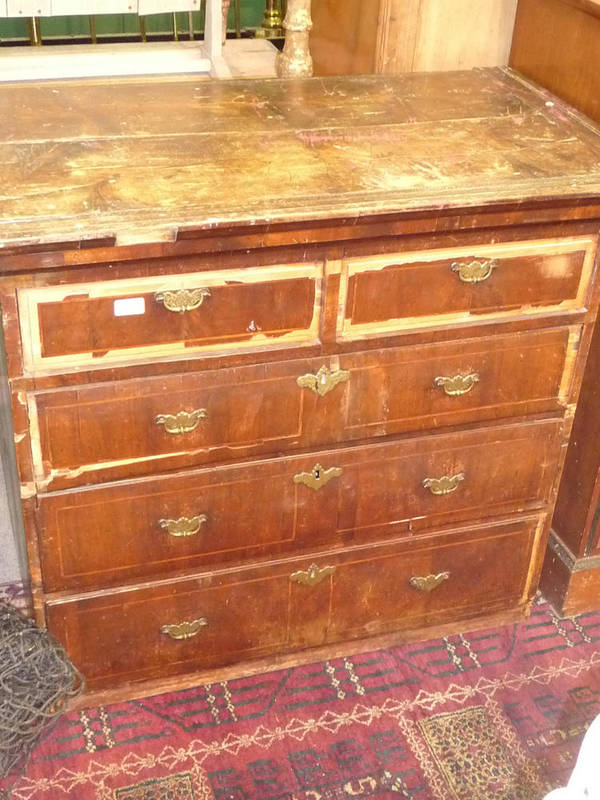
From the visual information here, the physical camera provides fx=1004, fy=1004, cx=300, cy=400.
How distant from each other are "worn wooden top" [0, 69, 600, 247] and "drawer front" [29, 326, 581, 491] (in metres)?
0.35

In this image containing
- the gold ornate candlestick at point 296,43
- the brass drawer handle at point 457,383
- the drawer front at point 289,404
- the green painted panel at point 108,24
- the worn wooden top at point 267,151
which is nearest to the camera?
the worn wooden top at point 267,151

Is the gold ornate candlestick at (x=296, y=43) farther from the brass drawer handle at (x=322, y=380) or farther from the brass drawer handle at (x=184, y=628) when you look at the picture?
the brass drawer handle at (x=184, y=628)

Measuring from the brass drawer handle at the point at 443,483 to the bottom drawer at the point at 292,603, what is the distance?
0.14 m

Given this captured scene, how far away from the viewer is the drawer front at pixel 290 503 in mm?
2129

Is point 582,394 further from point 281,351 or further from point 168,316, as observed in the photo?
point 168,316

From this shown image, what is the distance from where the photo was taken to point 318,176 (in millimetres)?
1972

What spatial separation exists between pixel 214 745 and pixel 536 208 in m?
1.41

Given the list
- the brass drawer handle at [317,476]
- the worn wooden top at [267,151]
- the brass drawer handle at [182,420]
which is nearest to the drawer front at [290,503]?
the brass drawer handle at [317,476]

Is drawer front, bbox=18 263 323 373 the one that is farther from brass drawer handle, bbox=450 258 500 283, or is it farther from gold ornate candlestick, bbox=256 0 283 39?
gold ornate candlestick, bbox=256 0 283 39

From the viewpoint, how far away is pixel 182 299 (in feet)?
6.24

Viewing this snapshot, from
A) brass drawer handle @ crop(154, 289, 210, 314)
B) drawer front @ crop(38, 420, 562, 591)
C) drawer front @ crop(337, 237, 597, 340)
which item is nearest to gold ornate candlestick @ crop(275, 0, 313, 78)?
drawer front @ crop(337, 237, 597, 340)

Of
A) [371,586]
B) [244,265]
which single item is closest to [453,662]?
[371,586]

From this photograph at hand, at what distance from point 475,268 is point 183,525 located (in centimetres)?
83

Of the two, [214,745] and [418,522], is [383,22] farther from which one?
[214,745]
